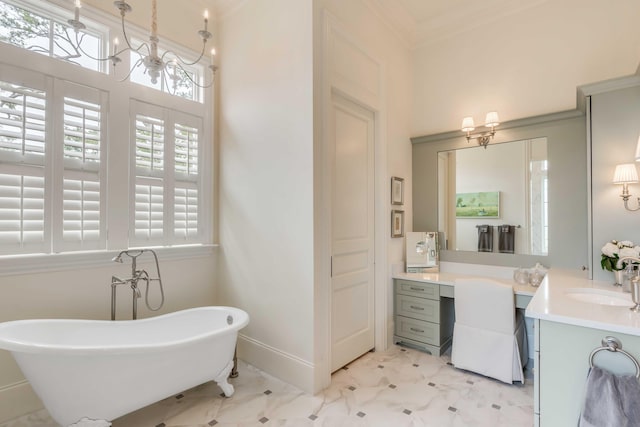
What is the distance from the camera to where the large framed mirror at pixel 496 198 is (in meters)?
3.04

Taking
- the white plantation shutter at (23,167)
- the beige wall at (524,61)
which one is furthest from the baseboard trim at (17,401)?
the beige wall at (524,61)

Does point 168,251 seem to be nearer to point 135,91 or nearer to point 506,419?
point 135,91

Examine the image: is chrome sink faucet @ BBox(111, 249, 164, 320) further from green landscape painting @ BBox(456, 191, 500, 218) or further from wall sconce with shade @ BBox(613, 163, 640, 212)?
wall sconce with shade @ BBox(613, 163, 640, 212)

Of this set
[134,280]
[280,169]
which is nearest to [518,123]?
[280,169]

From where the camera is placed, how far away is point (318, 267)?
8.09 feet

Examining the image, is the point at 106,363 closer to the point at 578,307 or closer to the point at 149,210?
the point at 149,210

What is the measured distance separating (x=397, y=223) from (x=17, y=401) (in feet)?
11.2

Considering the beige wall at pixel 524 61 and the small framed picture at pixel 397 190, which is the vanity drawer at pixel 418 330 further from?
the beige wall at pixel 524 61

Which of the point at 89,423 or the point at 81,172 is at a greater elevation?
the point at 81,172

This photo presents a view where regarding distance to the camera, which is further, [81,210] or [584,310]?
[81,210]

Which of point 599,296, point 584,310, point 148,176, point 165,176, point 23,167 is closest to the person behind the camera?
point 584,310

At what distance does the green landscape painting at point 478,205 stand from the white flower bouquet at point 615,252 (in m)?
1.06

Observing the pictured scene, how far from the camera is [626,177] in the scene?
2186 millimetres

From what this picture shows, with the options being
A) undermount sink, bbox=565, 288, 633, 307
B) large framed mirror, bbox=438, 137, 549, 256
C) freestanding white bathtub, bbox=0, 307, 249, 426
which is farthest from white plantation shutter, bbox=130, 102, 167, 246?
undermount sink, bbox=565, 288, 633, 307
